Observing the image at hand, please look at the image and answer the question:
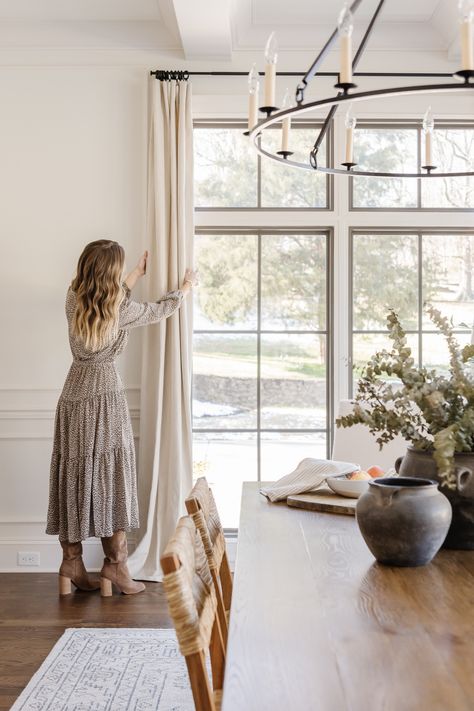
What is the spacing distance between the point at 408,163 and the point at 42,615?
10.3 feet

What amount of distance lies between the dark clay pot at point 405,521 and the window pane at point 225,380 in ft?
9.33

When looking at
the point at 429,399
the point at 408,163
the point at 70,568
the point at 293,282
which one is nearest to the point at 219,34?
the point at 408,163

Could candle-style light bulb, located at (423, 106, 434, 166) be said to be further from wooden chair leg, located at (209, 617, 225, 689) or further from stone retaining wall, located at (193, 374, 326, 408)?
stone retaining wall, located at (193, 374, 326, 408)

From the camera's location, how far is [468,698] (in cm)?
108

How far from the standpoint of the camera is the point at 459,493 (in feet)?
6.13

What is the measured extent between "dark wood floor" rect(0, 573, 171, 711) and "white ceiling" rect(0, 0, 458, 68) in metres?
2.93

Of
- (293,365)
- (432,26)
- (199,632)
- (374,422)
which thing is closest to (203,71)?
(432,26)

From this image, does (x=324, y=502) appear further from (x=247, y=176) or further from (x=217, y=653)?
(x=247, y=176)

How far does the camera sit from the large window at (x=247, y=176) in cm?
456

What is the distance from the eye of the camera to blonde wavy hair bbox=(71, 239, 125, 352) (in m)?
3.84

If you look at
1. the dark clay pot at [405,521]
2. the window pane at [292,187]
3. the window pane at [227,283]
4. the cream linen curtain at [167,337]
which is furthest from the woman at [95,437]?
the dark clay pot at [405,521]

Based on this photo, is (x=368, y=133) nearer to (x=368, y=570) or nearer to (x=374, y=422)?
(x=374, y=422)

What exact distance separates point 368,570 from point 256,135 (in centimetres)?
117

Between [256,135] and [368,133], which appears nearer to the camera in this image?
[256,135]
